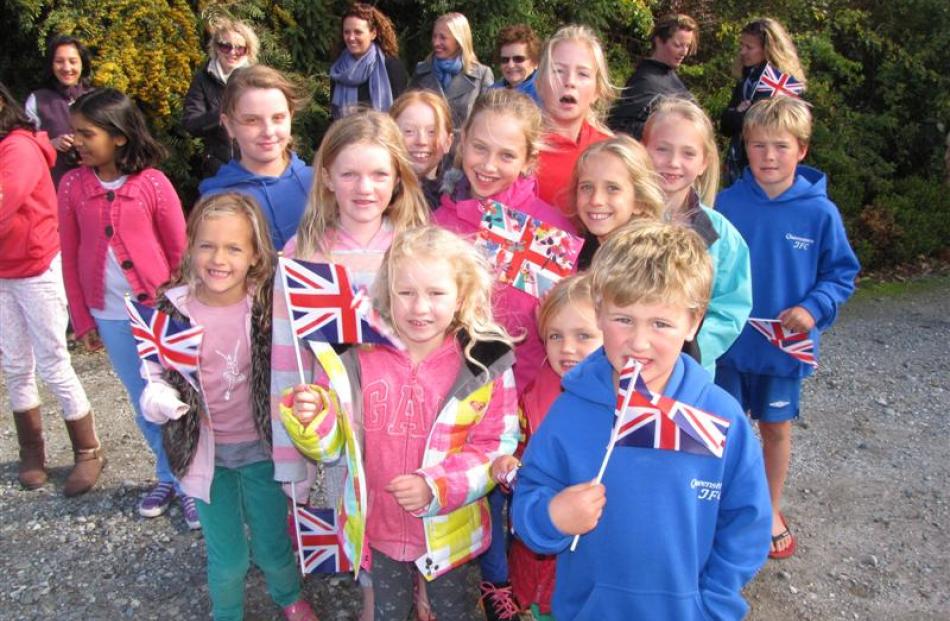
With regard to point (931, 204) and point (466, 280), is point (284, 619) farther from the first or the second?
point (931, 204)

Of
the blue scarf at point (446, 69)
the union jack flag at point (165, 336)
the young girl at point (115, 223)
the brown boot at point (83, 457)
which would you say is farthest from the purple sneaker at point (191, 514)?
the blue scarf at point (446, 69)

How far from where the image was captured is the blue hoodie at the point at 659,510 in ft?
6.68

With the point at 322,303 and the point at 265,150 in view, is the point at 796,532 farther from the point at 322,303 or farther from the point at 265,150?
the point at 265,150

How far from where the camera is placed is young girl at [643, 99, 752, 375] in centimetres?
297

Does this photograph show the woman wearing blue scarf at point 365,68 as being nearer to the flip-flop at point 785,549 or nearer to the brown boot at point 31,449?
the brown boot at point 31,449

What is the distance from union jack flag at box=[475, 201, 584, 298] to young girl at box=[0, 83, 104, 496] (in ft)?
7.42

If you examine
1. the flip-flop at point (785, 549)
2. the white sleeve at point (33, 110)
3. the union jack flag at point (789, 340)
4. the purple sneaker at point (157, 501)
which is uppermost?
the white sleeve at point (33, 110)

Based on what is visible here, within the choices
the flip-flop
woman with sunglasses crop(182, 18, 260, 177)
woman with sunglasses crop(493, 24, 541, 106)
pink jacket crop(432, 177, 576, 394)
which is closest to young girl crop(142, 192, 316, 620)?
pink jacket crop(432, 177, 576, 394)

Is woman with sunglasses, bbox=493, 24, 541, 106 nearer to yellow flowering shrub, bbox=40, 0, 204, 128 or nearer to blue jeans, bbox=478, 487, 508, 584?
yellow flowering shrub, bbox=40, 0, 204, 128

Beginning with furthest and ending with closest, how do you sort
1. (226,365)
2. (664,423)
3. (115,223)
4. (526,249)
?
(115,223) < (526,249) < (226,365) < (664,423)

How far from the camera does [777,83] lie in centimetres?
529

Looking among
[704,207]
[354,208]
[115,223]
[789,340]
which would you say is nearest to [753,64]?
[789,340]

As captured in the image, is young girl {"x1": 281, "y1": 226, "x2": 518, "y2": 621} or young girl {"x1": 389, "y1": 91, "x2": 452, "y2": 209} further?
young girl {"x1": 389, "y1": 91, "x2": 452, "y2": 209}

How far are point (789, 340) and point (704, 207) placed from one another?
0.73 meters
